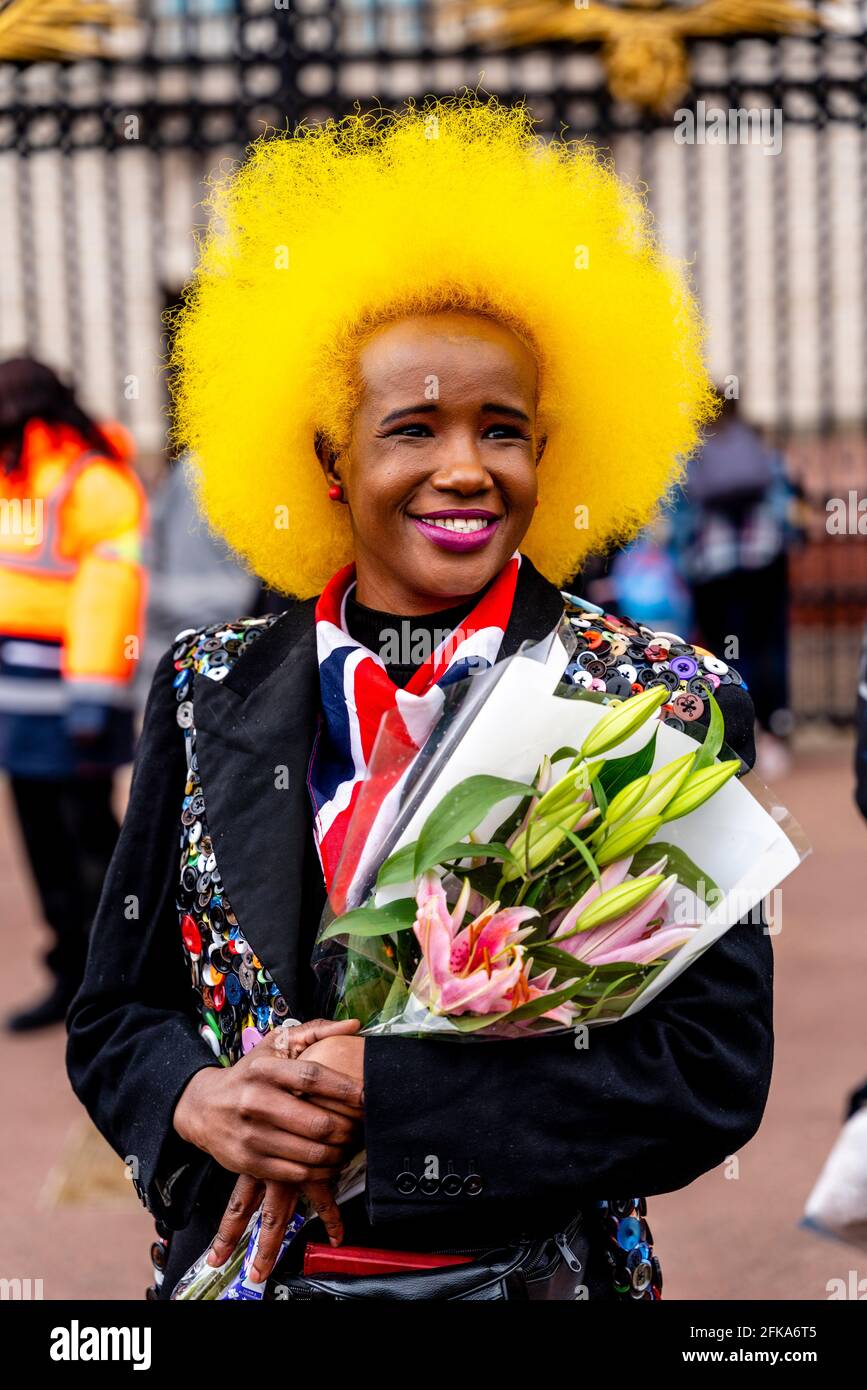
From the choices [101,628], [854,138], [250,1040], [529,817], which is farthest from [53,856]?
[854,138]

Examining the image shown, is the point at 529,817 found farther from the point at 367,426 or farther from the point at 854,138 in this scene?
the point at 854,138

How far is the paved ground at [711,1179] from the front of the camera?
387 centimetres

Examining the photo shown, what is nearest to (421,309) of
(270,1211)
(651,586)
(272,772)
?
(272,772)

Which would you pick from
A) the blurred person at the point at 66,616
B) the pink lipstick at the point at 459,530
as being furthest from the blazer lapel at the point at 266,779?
the blurred person at the point at 66,616

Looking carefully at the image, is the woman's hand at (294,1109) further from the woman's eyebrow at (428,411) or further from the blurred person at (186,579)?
the blurred person at (186,579)

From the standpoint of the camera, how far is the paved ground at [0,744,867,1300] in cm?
387

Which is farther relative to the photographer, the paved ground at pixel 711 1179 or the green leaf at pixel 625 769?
the paved ground at pixel 711 1179

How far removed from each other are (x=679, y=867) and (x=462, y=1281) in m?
0.51

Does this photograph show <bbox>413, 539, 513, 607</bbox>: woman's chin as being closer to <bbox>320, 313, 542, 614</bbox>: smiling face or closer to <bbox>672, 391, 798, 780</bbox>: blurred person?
<bbox>320, 313, 542, 614</bbox>: smiling face

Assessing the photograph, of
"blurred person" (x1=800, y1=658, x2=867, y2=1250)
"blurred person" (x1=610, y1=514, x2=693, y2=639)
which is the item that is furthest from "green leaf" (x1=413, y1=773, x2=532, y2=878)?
"blurred person" (x1=610, y1=514, x2=693, y2=639)

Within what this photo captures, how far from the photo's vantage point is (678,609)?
8.89 meters

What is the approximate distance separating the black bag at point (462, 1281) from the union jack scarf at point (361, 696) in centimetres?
43

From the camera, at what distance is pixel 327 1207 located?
5.81 ft

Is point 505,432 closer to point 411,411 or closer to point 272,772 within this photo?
point 411,411
